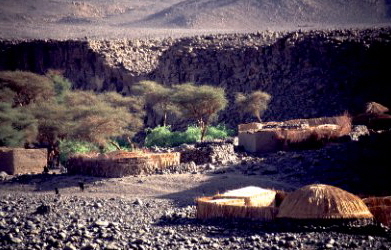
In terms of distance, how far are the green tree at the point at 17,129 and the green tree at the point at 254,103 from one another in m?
8.48

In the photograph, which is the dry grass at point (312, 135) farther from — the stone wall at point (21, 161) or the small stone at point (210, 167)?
the stone wall at point (21, 161)

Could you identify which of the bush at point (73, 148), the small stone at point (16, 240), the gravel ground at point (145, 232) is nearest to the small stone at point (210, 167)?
the gravel ground at point (145, 232)

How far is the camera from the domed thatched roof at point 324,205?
1314 centimetres

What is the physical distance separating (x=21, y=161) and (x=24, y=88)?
12.5 meters

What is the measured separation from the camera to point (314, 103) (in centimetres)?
3247

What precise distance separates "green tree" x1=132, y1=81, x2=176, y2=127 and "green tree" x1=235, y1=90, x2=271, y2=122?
9.26 ft

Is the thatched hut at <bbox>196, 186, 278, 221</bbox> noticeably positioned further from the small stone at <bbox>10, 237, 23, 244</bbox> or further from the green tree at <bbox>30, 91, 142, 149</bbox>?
the green tree at <bbox>30, 91, 142, 149</bbox>

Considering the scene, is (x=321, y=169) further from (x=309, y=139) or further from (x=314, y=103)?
(x=314, y=103)

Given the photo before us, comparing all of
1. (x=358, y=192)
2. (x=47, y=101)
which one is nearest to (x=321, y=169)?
(x=358, y=192)

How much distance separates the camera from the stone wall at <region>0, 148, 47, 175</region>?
25359 millimetres

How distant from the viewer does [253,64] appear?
1453 inches

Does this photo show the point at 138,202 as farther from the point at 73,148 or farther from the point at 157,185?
the point at 73,148

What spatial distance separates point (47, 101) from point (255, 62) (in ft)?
31.7

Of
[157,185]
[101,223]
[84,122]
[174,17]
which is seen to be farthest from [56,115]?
[174,17]
